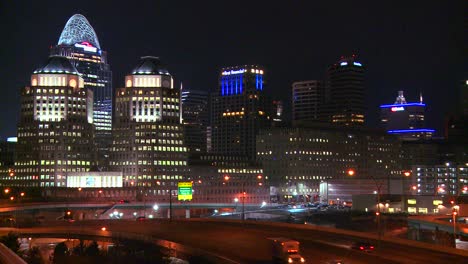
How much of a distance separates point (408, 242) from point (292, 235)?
18.4 m

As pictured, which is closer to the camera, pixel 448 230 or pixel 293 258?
pixel 293 258

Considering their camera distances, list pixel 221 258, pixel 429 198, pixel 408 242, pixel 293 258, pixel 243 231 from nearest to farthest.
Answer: pixel 293 258
pixel 221 258
pixel 408 242
pixel 243 231
pixel 429 198

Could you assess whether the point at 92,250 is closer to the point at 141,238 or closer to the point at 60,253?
the point at 60,253

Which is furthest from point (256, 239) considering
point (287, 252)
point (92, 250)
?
point (92, 250)

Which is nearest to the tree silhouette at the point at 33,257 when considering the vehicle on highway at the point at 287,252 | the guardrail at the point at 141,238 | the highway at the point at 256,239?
the guardrail at the point at 141,238

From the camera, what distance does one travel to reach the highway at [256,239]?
242ft

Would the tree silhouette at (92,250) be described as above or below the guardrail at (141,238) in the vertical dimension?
below

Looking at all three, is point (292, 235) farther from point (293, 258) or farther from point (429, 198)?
point (429, 198)

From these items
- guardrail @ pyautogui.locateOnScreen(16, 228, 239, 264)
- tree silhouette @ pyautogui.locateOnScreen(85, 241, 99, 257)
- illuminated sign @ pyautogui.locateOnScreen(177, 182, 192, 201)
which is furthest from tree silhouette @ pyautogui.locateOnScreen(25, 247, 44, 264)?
illuminated sign @ pyautogui.locateOnScreen(177, 182, 192, 201)

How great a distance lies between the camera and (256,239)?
94.1m

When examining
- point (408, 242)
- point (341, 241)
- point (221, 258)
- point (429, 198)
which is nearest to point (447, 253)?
point (408, 242)

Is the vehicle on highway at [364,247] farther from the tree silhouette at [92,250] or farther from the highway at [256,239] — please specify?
the tree silhouette at [92,250]

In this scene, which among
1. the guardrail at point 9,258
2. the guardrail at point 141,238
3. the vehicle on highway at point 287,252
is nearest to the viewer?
the guardrail at point 9,258

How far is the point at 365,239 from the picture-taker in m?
93.6
